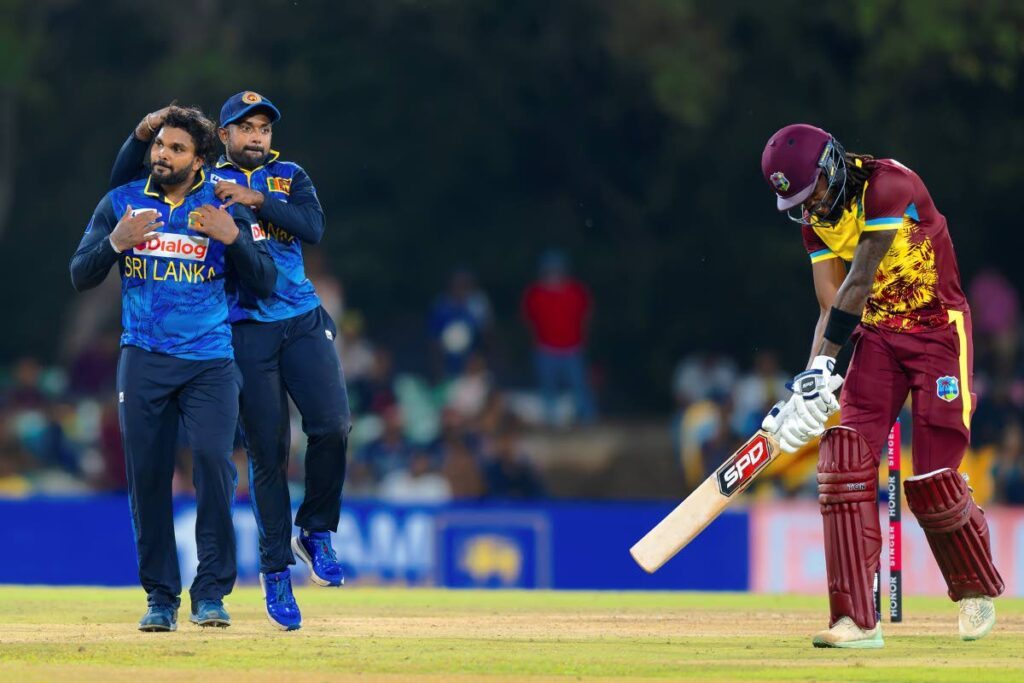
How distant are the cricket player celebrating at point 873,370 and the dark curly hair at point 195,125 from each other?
2.41 meters

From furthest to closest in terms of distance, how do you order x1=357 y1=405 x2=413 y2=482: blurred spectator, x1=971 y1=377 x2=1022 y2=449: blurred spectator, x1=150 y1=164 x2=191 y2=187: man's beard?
x1=357 y1=405 x2=413 y2=482: blurred spectator < x1=971 y1=377 x2=1022 y2=449: blurred spectator < x1=150 y1=164 x2=191 y2=187: man's beard

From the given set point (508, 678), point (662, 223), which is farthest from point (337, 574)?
point (662, 223)

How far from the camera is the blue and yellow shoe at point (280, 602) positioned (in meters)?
8.45

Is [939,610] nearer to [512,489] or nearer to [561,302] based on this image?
[512,489]

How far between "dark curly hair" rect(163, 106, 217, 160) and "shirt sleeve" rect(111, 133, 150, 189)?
33 cm

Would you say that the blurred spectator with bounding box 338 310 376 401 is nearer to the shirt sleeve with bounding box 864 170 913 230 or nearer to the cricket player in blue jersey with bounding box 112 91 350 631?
Answer: the cricket player in blue jersey with bounding box 112 91 350 631

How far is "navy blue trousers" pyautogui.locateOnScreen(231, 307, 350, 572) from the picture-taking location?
862cm

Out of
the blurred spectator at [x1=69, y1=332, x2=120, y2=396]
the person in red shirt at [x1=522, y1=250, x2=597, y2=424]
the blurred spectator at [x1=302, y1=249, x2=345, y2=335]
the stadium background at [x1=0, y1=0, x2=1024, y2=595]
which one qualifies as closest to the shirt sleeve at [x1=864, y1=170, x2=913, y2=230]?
the stadium background at [x1=0, y1=0, x2=1024, y2=595]

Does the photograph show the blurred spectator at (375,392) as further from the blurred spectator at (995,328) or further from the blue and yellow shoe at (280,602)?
the blue and yellow shoe at (280,602)

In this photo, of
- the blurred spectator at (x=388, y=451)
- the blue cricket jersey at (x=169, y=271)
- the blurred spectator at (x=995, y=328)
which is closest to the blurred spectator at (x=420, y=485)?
the blurred spectator at (x=388, y=451)

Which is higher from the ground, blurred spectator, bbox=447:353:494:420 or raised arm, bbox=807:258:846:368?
blurred spectator, bbox=447:353:494:420

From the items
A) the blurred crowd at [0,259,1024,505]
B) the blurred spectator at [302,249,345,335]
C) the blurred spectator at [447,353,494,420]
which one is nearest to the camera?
the blurred crowd at [0,259,1024,505]

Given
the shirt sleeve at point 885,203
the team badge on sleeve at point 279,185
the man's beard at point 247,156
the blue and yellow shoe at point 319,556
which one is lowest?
the blue and yellow shoe at point 319,556

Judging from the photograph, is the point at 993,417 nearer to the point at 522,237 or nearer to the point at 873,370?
the point at 522,237
